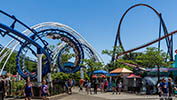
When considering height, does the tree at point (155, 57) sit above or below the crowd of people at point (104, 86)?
above

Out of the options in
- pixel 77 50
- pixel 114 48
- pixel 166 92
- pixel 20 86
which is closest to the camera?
pixel 166 92

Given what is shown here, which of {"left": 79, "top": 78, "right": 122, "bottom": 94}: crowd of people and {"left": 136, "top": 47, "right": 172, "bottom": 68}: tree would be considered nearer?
{"left": 79, "top": 78, "right": 122, "bottom": 94}: crowd of people

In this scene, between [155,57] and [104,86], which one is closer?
[104,86]

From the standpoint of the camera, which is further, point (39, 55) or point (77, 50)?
point (77, 50)

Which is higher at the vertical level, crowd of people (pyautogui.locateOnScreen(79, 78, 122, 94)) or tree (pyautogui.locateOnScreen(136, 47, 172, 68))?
tree (pyautogui.locateOnScreen(136, 47, 172, 68))

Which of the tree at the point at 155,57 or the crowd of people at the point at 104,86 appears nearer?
the crowd of people at the point at 104,86

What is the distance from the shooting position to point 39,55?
22.2 meters

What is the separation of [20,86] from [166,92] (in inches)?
504

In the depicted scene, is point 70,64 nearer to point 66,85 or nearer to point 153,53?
point 153,53

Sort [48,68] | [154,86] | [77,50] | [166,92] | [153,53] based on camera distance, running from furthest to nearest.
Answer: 1. [77,50]
2. [153,53]
3. [48,68]
4. [154,86]
5. [166,92]

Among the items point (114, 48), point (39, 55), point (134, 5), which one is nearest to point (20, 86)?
point (39, 55)

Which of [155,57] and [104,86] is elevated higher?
[155,57]

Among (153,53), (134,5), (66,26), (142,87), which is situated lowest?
(142,87)

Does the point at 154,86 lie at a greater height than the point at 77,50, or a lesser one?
lesser
